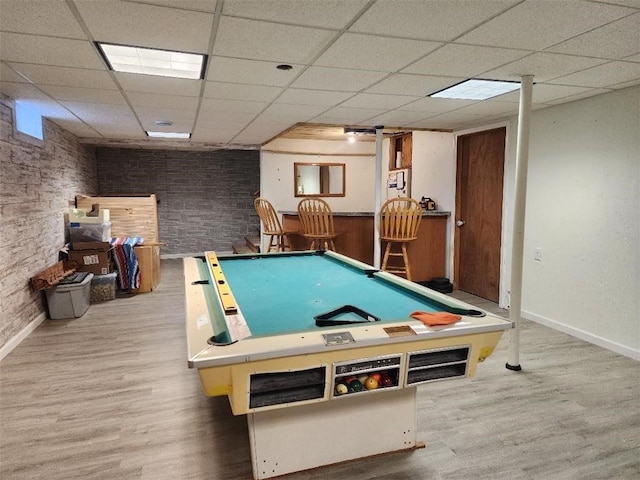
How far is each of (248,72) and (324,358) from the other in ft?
6.83

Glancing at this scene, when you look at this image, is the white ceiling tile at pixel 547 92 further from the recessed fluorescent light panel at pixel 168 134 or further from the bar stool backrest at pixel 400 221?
the recessed fluorescent light panel at pixel 168 134

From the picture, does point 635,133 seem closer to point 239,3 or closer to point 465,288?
point 465,288

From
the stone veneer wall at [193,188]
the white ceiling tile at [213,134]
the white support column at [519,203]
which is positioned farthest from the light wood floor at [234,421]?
the stone veneer wall at [193,188]

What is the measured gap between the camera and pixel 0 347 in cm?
330

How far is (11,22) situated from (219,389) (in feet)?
6.55

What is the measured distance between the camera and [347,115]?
442 cm

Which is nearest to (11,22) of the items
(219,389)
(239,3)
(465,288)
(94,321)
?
(239,3)

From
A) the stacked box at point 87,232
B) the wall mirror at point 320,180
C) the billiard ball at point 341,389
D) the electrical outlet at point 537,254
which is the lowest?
the billiard ball at point 341,389

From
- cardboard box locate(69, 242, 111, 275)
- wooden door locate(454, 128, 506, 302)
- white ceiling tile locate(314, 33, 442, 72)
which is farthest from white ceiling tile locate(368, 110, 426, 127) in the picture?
cardboard box locate(69, 242, 111, 275)

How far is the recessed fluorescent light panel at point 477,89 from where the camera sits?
312 centimetres

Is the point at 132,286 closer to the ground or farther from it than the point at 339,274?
closer to the ground

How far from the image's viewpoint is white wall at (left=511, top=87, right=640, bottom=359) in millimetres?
3279

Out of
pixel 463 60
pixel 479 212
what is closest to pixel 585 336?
pixel 479 212

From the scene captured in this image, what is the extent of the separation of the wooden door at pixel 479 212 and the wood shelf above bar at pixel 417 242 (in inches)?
8.3
